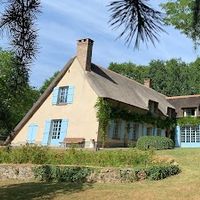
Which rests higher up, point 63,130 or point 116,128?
point 116,128

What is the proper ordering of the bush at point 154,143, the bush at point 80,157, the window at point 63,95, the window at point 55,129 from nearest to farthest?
the bush at point 80,157, the bush at point 154,143, the window at point 63,95, the window at point 55,129

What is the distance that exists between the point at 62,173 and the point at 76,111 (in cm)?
1396

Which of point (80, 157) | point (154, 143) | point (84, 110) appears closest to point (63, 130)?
point (84, 110)

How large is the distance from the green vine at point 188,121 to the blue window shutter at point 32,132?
549 inches

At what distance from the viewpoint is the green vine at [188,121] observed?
1468 inches

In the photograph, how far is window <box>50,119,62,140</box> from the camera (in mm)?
31203

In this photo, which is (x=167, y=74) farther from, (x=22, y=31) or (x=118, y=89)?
(x=22, y=31)

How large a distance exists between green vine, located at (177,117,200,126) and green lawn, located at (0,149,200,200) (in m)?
21.4

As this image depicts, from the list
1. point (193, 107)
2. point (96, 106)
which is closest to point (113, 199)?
point (96, 106)

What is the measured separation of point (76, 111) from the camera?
30172 mm

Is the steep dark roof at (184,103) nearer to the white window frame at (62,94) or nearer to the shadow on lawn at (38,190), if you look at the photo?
the white window frame at (62,94)

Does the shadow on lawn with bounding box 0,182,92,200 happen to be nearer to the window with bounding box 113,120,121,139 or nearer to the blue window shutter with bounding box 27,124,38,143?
the window with bounding box 113,120,121,139

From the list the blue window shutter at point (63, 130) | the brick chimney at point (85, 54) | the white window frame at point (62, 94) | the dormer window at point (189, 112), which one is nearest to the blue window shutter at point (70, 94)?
the white window frame at point (62, 94)

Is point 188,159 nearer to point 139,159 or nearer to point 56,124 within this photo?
point 139,159
